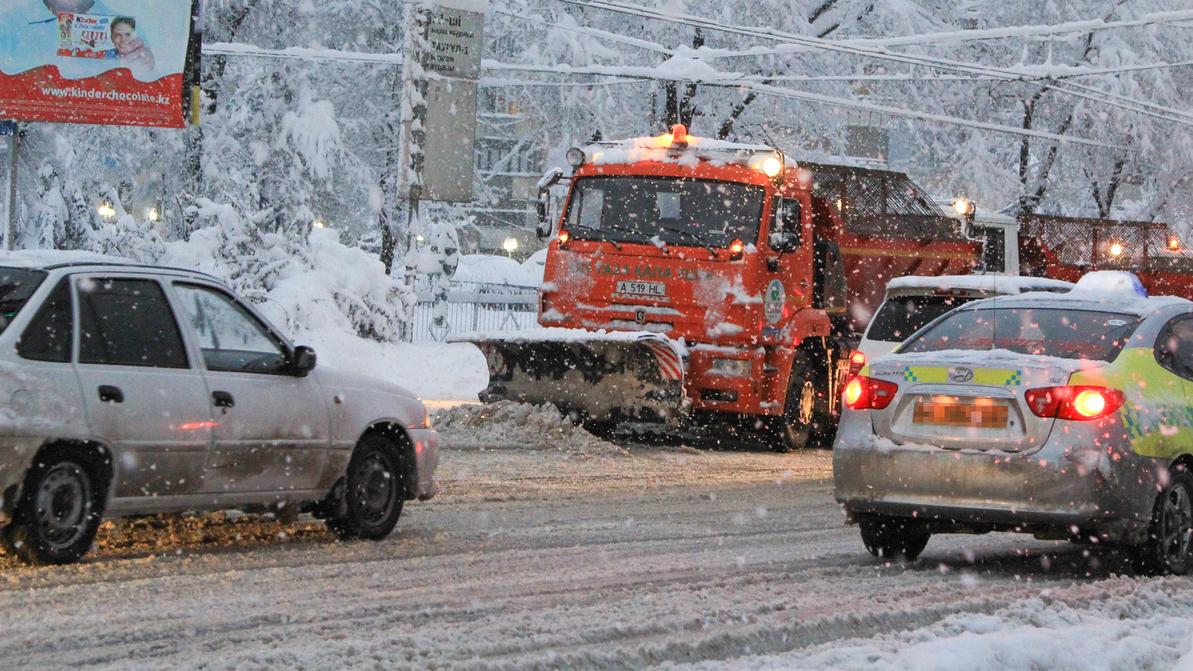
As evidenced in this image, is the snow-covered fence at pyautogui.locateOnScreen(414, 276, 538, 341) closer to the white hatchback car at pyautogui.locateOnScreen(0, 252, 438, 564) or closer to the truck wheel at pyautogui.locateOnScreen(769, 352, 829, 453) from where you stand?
the truck wheel at pyautogui.locateOnScreen(769, 352, 829, 453)

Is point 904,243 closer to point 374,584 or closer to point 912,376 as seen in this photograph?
point 912,376

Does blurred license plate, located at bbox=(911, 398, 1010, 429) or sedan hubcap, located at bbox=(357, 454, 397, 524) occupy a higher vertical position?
blurred license plate, located at bbox=(911, 398, 1010, 429)

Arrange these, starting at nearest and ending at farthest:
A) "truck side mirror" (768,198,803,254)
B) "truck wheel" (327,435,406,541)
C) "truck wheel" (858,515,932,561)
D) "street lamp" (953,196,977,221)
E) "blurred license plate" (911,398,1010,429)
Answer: "blurred license plate" (911,398,1010,429) < "truck wheel" (858,515,932,561) < "truck wheel" (327,435,406,541) < "truck side mirror" (768,198,803,254) < "street lamp" (953,196,977,221)

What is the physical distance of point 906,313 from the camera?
16.9m

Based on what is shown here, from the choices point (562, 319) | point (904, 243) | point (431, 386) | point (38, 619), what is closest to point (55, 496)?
point (38, 619)

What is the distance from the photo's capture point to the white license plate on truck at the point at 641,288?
1670 cm

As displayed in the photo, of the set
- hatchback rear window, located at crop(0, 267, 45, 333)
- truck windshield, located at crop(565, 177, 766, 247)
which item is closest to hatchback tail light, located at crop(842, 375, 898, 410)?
hatchback rear window, located at crop(0, 267, 45, 333)

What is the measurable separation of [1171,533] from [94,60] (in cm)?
2307

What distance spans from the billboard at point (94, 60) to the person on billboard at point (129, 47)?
0.05 feet

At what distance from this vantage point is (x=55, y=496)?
309 inches

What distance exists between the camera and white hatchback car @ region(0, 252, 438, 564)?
25.6 ft

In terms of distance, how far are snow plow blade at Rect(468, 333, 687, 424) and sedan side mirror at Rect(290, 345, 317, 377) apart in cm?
690

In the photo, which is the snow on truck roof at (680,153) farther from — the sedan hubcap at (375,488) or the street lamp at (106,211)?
the street lamp at (106,211)

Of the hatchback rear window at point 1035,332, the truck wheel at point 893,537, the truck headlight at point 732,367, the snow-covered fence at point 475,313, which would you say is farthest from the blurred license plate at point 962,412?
the snow-covered fence at point 475,313
